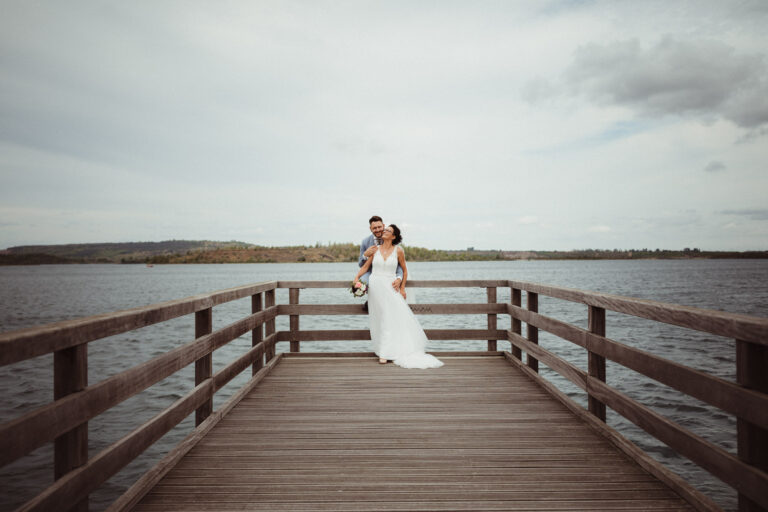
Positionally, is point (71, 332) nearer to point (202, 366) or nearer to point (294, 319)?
point (202, 366)

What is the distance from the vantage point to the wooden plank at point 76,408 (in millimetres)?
1518

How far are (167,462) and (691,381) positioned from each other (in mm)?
3198

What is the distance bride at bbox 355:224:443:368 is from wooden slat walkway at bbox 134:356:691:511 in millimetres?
1247

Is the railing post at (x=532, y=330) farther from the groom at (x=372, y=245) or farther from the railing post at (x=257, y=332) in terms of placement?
the railing post at (x=257, y=332)

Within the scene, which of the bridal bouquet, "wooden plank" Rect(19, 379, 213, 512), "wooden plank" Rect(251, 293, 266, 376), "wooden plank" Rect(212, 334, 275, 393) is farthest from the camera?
the bridal bouquet

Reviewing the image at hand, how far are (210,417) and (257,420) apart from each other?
0.39 metres

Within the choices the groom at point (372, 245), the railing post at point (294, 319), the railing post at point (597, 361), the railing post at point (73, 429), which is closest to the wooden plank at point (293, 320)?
the railing post at point (294, 319)

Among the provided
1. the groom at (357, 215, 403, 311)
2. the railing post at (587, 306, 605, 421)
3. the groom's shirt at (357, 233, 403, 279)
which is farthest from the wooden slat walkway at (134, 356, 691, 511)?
the groom's shirt at (357, 233, 403, 279)

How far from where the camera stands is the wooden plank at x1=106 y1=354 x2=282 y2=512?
2264mm

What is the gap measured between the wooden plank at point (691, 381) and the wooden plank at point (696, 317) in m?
0.24

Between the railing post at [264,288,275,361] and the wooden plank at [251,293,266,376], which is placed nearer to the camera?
the wooden plank at [251,293,266,376]

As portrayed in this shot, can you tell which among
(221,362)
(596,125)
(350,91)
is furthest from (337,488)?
(596,125)

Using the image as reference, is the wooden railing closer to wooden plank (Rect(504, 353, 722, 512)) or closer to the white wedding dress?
wooden plank (Rect(504, 353, 722, 512))

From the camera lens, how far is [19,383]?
1179 cm
